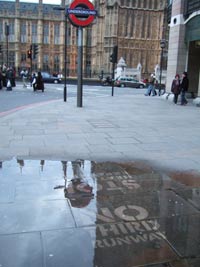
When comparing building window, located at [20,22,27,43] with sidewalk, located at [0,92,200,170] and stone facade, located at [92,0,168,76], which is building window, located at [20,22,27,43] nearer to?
stone facade, located at [92,0,168,76]

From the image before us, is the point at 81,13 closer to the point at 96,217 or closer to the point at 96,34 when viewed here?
the point at 96,217

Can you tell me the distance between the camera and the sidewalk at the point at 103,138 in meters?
6.19

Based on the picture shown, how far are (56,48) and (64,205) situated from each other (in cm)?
8099

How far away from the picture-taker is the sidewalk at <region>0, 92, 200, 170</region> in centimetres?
619

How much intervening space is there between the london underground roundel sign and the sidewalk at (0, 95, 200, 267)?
6.71 meters

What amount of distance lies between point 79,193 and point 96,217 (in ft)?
2.48

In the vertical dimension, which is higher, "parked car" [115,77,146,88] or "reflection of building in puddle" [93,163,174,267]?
"reflection of building in puddle" [93,163,174,267]

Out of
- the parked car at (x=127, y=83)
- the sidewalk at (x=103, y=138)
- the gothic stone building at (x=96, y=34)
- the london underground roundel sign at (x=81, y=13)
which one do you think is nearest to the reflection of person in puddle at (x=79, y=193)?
the sidewalk at (x=103, y=138)

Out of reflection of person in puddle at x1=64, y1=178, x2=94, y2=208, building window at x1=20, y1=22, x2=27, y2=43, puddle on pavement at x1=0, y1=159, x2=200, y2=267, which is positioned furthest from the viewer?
building window at x1=20, y1=22, x2=27, y2=43

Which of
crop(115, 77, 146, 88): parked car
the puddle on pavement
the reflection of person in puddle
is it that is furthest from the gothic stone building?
the reflection of person in puddle

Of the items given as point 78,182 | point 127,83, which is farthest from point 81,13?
point 127,83

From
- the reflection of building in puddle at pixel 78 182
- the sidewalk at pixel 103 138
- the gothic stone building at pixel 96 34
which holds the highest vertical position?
the gothic stone building at pixel 96 34

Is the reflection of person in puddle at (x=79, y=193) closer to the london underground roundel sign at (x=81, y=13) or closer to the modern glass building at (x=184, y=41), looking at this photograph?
the london underground roundel sign at (x=81, y=13)

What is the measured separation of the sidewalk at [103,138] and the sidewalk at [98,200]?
0.02 metres
